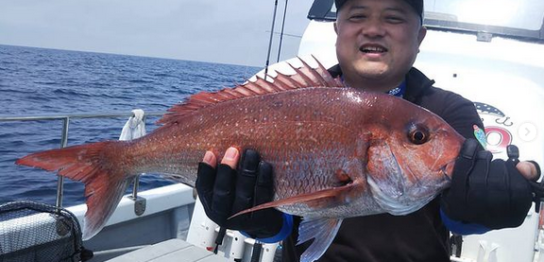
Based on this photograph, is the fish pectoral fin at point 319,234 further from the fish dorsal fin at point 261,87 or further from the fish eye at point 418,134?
the fish dorsal fin at point 261,87

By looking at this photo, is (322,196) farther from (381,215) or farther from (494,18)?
(494,18)

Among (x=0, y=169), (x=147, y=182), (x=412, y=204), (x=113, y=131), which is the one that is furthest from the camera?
(x=113, y=131)

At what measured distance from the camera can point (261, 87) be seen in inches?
74.0

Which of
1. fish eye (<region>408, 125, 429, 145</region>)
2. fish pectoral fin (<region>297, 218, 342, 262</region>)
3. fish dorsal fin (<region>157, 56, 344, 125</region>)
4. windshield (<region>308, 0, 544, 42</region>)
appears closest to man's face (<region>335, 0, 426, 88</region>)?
fish dorsal fin (<region>157, 56, 344, 125</region>)

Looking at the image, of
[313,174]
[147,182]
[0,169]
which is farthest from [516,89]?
A: [0,169]

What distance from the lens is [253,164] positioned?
1779 mm

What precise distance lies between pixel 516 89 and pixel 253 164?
223cm

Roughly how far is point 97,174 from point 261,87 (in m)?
0.80

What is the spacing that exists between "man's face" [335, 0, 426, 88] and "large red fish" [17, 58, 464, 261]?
0.29m

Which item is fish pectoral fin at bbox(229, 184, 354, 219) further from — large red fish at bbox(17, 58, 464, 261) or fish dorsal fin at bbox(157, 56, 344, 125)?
fish dorsal fin at bbox(157, 56, 344, 125)

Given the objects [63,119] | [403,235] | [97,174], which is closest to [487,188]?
[403,235]

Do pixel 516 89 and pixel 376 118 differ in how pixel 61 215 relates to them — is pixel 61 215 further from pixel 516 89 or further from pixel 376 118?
pixel 516 89

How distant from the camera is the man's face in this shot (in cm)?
203

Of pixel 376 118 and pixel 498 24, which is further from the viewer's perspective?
pixel 498 24
